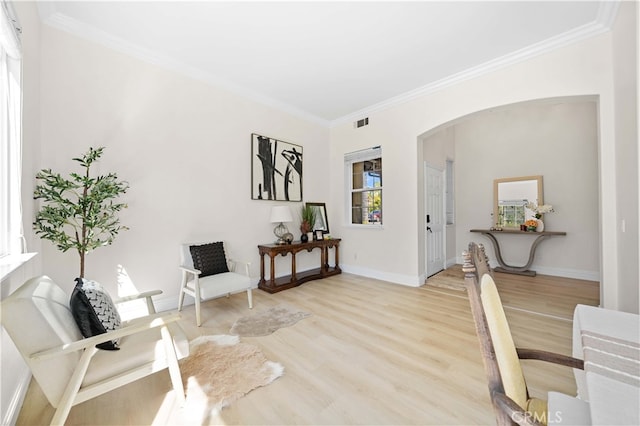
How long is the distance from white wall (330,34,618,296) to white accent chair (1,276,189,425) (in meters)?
3.45

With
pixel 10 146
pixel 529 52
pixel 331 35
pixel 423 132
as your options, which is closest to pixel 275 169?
pixel 331 35

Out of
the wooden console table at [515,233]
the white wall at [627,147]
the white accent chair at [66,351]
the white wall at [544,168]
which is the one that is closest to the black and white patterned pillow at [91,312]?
the white accent chair at [66,351]

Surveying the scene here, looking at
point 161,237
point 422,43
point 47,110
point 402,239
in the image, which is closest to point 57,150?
point 47,110

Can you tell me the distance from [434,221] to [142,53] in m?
5.09

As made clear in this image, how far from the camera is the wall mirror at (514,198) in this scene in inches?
189

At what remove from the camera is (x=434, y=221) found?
4.93m

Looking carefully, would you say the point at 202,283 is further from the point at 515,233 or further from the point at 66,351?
the point at 515,233

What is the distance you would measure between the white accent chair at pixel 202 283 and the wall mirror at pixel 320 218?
2.00 metres

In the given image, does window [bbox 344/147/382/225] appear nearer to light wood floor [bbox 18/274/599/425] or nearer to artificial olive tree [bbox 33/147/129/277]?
light wood floor [bbox 18/274/599/425]

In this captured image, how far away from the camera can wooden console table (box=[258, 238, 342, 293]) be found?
380 centimetres

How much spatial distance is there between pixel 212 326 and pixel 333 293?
169cm

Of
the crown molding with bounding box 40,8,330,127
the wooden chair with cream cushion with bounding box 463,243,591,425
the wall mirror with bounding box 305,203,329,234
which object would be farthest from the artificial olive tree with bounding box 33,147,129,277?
the wall mirror with bounding box 305,203,329,234

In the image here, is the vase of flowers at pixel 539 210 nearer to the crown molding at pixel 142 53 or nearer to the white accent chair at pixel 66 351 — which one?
the crown molding at pixel 142 53

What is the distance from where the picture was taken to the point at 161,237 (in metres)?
3.04
